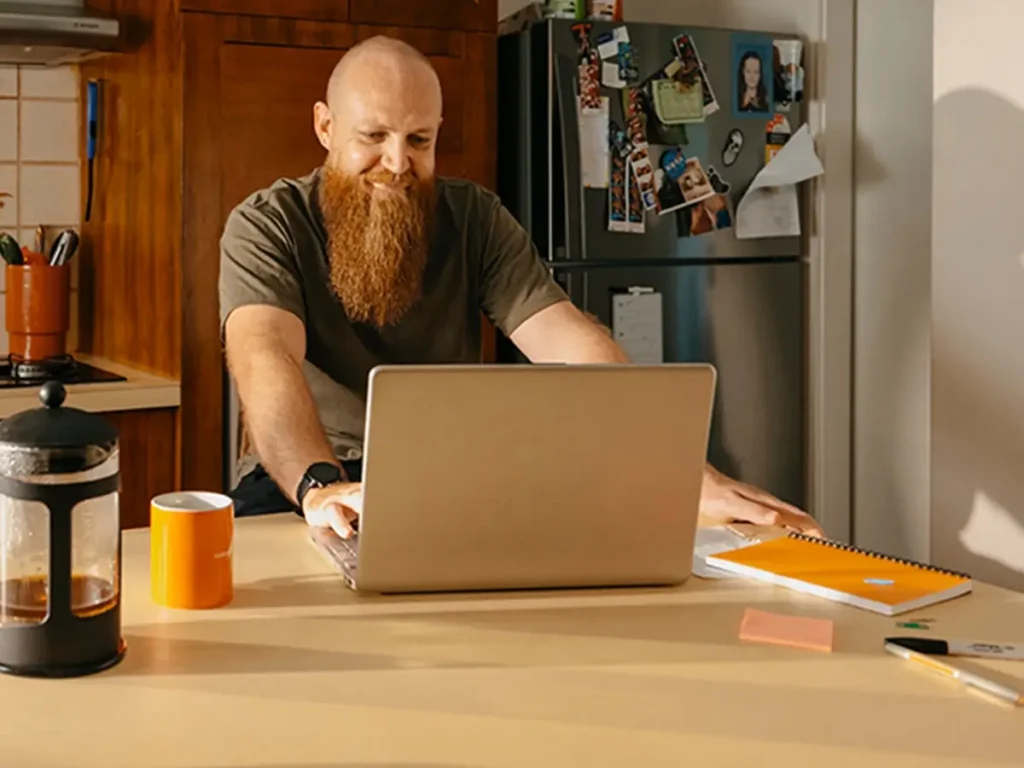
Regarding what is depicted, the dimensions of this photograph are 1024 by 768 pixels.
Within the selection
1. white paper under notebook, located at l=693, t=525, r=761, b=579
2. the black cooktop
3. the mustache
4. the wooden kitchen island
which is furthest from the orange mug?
the black cooktop

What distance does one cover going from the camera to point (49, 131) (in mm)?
3094

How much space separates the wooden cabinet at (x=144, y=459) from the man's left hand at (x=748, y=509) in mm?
1304

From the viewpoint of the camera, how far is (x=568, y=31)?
9.83 ft

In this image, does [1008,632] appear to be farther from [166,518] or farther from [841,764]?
[166,518]

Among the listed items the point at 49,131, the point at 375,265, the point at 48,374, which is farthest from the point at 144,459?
the point at 49,131

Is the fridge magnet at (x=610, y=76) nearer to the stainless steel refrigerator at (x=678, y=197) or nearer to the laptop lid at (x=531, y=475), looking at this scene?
the stainless steel refrigerator at (x=678, y=197)

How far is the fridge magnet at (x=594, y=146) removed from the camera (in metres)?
3.01

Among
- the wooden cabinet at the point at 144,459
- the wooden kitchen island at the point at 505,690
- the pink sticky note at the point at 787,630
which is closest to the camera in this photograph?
the wooden kitchen island at the point at 505,690

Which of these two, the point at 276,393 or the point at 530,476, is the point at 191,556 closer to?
the point at 530,476

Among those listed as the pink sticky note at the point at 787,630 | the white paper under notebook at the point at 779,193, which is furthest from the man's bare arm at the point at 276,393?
the white paper under notebook at the point at 779,193

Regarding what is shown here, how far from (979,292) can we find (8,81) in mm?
2112

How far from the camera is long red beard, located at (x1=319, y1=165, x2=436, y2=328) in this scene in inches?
89.7

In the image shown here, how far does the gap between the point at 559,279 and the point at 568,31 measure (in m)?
0.53

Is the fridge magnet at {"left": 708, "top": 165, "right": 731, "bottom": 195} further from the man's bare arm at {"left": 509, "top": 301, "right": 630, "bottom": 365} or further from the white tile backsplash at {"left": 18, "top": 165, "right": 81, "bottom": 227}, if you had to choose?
the white tile backsplash at {"left": 18, "top": 165, "right": 81, "bottom": 227}
